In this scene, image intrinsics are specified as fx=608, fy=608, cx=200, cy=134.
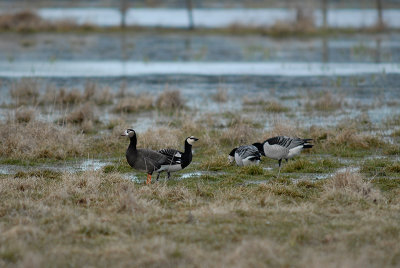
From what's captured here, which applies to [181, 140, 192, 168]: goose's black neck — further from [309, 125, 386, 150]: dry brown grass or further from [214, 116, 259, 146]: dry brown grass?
[309, 125, 386, 150]: dry brown grass

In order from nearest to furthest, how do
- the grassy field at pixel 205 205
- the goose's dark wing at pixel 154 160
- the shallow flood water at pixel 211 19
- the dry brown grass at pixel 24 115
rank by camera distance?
the grassy field at pixel 205 205 < the goose's dark wing at pixel 154 160 < the dry brown grass at pixel 24 115 < the shallow flood water at pixel 211 19

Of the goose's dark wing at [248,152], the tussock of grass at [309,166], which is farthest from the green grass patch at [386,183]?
the goose's dark wing at [248,152]

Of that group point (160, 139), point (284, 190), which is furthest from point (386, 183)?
point (160, 139)

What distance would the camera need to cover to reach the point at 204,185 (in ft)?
35.6

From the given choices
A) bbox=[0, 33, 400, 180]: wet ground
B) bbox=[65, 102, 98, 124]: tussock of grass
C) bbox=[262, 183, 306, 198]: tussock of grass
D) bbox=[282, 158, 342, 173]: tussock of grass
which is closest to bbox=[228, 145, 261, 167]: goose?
bbox=[282, 158, 342, 173]: tussock of grass

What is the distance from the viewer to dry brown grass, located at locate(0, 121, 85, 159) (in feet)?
43.5

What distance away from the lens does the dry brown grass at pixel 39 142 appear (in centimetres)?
1326

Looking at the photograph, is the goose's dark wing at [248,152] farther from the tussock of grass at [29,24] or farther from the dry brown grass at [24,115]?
the tussock of grass at [29,24]

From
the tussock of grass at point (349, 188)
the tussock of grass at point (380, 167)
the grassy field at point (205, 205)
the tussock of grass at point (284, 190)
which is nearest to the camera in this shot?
the grassy field at point (205, 205)

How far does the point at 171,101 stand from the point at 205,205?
10.8 metres

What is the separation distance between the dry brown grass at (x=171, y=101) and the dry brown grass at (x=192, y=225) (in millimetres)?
9218

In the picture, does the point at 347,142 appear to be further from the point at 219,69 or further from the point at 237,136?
the point at 219,69

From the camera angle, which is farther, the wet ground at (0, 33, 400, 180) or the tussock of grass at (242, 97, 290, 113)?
the wet ground at (0, 33, 400, 180)

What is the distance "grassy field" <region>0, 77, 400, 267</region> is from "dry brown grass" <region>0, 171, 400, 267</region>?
19mm
